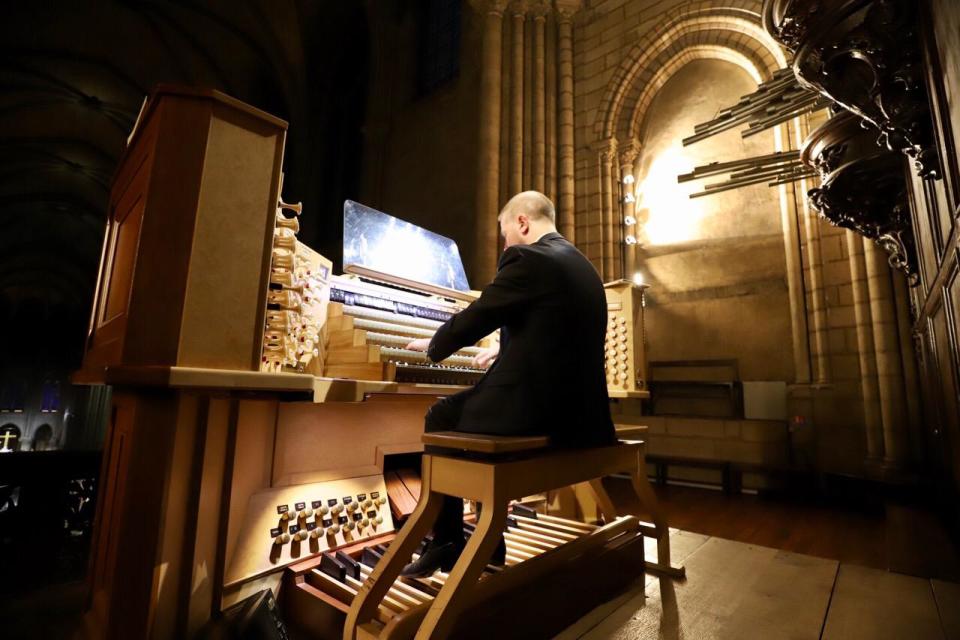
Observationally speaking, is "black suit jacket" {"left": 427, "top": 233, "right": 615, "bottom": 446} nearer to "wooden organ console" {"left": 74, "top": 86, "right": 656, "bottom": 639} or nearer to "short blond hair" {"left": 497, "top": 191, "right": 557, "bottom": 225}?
"short blond hair" {"left": 497, "top": 191, "right": 557, "bottom": 225}

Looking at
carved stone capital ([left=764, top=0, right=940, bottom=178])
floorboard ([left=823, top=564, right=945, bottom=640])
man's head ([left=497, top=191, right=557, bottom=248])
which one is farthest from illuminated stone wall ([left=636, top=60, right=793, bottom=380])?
man's head ([left=497, top=191, right=557, bottom=248])

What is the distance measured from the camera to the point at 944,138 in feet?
4.86

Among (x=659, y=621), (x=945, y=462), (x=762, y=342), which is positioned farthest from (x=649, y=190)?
(x=659, y=621)

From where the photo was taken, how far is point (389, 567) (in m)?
1.41

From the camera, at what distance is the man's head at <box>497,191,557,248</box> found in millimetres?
1958

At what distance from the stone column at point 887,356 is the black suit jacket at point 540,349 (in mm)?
4213

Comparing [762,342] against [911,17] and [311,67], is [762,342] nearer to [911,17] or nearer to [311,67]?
[911,17]

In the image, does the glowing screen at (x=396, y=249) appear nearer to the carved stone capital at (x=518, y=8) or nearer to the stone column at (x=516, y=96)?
the stone column at (x=516, y=96)

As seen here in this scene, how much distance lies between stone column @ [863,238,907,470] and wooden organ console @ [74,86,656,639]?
389cm

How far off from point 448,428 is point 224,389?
759 millimetres

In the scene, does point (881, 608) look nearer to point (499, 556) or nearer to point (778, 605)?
point (778, 605)

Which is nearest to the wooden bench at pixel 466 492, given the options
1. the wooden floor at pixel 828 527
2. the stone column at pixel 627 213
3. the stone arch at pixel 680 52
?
the wooden floor at pixel 828 527

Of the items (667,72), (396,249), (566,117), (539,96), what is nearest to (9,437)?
(396,249)

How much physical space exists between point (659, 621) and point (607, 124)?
6566 mm
